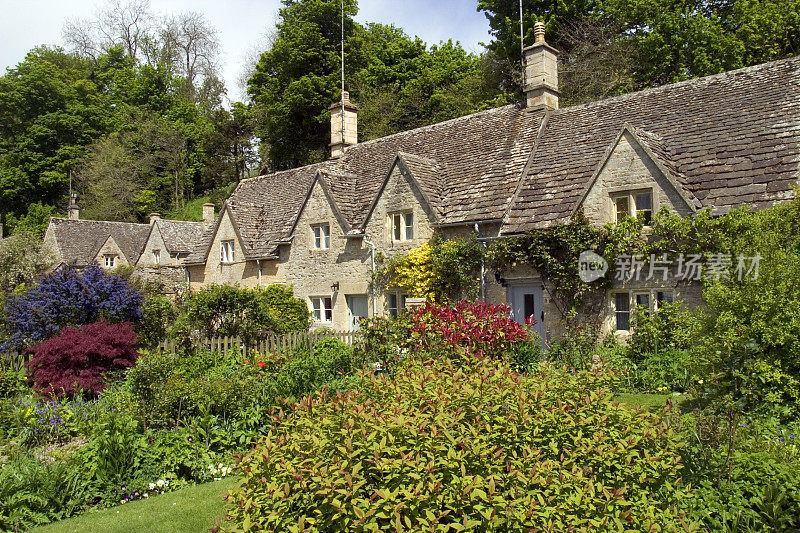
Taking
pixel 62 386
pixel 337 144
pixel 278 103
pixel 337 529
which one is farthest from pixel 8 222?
pixel 337 529

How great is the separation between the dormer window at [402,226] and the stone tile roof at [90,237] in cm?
3352

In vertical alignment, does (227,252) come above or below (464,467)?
above

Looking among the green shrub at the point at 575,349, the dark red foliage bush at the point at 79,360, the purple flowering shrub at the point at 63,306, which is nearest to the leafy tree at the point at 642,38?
the green shrub at the point at 575,349

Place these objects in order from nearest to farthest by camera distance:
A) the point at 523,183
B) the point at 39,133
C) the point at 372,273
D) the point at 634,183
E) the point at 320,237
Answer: the point at 634,183 < the point at 523,183 < the point at 372,273 < the point at 320,237 < the point at 39,133

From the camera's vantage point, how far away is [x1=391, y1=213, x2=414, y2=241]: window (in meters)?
20.5

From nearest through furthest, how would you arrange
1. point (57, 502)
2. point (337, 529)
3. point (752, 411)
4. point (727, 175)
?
1. point (337, 529)
2. point (57, 502)
3. point (752, 411)
4. point (727, 175)

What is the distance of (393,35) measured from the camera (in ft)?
172

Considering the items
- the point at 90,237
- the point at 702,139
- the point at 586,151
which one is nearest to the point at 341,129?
the point at 586,151

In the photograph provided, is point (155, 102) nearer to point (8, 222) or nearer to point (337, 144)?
point (8, 222)

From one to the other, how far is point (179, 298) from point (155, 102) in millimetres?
50953

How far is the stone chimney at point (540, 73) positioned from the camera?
69.7 ft

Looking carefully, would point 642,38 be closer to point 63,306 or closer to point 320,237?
point 320,237

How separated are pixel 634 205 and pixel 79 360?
599 inches

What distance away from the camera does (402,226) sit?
20609 millimetres
